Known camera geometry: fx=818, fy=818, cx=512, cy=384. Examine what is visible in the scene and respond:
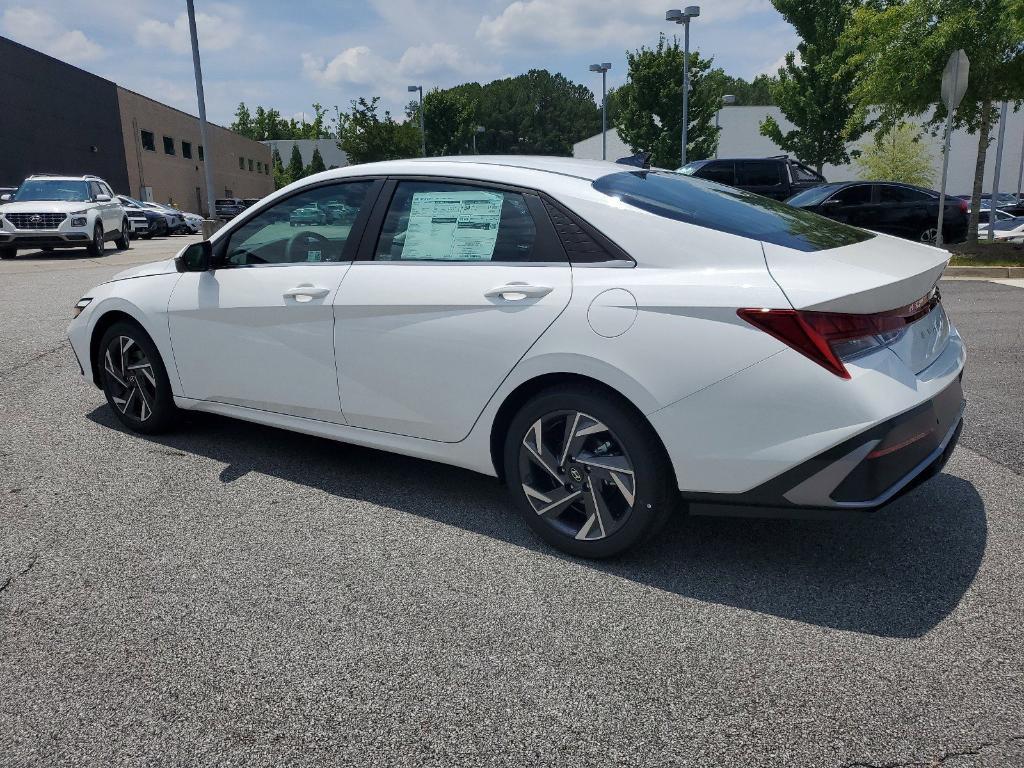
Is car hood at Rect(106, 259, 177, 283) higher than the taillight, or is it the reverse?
car hood at Rect(106, 259, 177, 283)

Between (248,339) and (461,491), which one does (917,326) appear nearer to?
(461,491)

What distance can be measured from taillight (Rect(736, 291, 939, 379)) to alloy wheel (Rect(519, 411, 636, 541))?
2.25 feet

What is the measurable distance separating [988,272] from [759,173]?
7653mm

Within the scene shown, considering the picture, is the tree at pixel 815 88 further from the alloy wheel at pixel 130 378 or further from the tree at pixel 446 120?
the tree at pixel 446 120

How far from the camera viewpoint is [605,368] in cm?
293

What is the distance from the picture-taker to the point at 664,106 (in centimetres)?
4125

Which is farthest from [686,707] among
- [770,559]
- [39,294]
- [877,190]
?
[877,190]

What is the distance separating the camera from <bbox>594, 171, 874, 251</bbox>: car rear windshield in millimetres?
3105

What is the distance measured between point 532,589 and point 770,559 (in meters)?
0.97

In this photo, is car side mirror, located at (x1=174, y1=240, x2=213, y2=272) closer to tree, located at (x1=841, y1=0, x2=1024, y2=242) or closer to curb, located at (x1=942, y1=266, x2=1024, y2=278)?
curb, located at (x1=942, y1=266, x2=1024, y2=278)

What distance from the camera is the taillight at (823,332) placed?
103 inches

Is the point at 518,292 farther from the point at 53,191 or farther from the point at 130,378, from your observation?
the point at 53,191

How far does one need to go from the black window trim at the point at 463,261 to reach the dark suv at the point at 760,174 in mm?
16822

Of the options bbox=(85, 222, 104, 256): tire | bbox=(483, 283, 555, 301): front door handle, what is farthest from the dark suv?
bbox=(483, 283, 555, 301): front door handle
